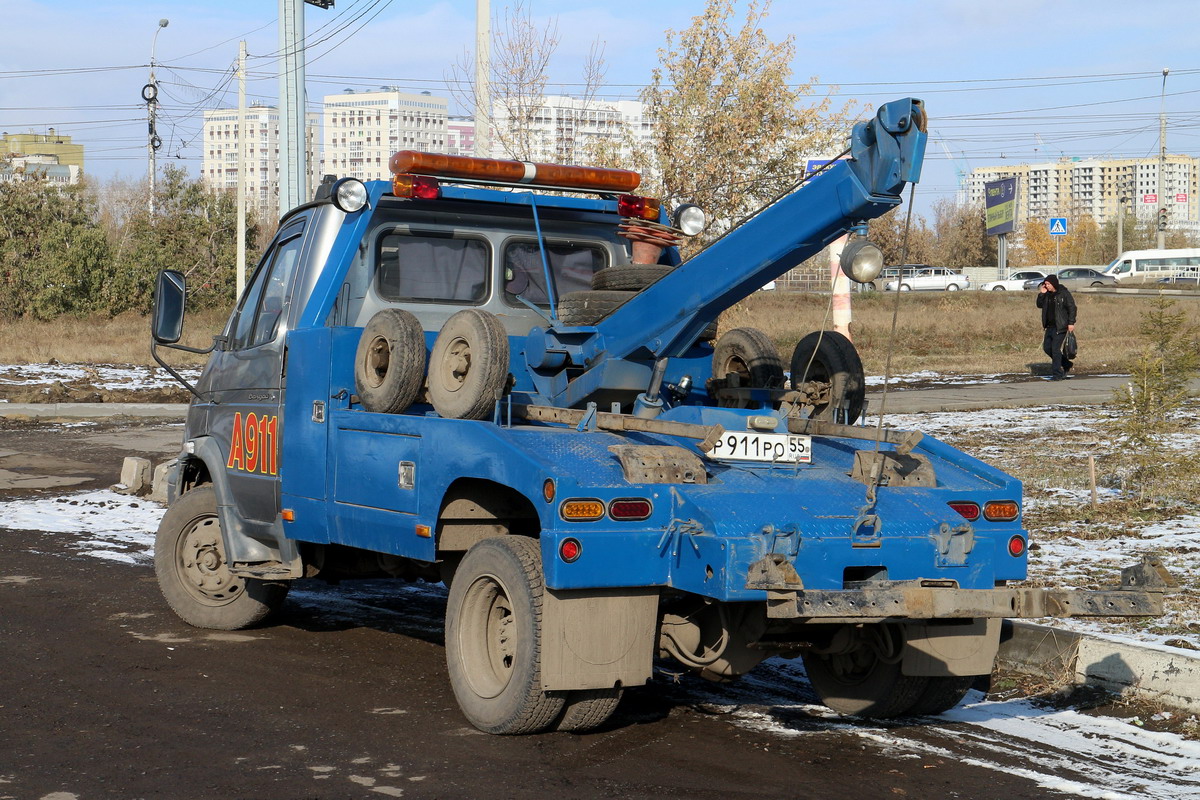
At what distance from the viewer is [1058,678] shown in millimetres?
6590

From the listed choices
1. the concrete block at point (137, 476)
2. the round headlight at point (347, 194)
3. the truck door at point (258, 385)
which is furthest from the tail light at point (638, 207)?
the concrete block at point (137, 476)

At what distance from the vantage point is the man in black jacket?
23156 mm

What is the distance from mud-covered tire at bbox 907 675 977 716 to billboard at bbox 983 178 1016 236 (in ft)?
263

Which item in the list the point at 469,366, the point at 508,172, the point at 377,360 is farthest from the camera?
the point at 508,172

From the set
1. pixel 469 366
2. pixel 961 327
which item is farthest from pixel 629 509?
pixel 961 327

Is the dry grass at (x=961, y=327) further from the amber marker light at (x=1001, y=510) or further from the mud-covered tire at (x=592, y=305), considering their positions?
the amber marker light at (x=1001, y=510)

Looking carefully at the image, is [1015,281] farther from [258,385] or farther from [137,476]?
[258,385]

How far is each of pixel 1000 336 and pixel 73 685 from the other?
119 ft

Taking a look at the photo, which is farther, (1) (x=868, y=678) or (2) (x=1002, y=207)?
(2) (x=1002, y=207)

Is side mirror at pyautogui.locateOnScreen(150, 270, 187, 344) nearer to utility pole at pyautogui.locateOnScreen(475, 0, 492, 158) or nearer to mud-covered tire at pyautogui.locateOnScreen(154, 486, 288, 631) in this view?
mud-covered tire at pyautogui.locateOnScreen(154, 486, 288, 631)

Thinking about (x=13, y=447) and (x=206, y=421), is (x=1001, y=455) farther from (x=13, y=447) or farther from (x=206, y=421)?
(x=13, y=447)

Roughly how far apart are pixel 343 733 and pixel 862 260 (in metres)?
2.90

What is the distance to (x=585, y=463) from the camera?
5180 mm

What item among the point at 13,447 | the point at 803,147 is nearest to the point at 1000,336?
the point at 803,147
